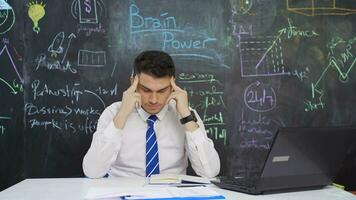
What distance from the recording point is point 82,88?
3.22 m

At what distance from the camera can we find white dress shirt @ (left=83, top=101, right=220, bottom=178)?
7.75ft

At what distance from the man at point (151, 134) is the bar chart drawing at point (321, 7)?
1380mm

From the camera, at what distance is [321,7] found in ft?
11.3

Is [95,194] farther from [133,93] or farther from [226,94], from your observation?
[226,94]

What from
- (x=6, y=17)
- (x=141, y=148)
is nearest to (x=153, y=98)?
(x=141, y=148)

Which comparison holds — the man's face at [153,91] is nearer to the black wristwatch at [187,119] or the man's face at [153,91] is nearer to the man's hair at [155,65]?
the man's hair at [155,65]

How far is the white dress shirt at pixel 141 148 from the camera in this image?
7.75 feet

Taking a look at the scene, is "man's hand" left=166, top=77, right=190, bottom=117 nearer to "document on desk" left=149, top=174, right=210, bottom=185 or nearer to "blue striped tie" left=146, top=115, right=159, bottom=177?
"blue striped tie" left=146, top=115, right=159, bottom=177

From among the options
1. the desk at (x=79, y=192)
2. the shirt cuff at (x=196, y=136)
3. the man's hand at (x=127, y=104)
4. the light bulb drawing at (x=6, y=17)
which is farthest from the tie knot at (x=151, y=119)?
the light bulb drawing at (x=6, y=17)

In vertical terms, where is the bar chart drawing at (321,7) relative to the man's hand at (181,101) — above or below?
above

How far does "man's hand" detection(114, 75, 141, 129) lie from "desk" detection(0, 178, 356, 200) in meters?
0.41

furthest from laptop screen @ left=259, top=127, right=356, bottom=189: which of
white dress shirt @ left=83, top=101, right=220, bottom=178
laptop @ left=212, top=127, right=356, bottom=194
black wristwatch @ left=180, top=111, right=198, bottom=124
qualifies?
black wristwatch @ left=180, top=111, right=198, bottom=124

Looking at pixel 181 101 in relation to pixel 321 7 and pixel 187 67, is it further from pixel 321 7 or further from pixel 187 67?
pixel 321 7

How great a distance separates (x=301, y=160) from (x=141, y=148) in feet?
3.48
